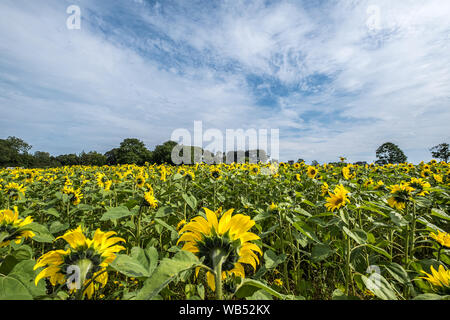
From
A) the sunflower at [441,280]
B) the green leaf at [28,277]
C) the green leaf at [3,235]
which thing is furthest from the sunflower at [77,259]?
the sunflower at [441,280]

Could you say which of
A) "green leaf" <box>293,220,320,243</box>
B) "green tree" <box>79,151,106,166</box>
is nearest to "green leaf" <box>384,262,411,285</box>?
"green leaf" <box>293,220,320,243</box>

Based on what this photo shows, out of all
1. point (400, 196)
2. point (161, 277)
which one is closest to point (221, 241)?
point (161, 277)

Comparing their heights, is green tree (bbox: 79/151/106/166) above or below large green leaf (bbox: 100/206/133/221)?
above

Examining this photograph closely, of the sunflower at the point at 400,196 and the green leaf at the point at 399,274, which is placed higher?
the sunflower at the point at 400,196

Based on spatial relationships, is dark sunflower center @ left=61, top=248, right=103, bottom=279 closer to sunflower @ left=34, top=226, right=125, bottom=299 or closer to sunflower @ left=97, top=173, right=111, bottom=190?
sunflower @ left=34, top=226, right=125, bottom=299

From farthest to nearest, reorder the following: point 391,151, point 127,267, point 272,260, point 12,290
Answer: point 391,151, point 272,260, point 12,290, point 127,267

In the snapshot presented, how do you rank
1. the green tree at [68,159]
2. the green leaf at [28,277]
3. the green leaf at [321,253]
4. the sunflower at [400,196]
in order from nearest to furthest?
the green leaf at [28,277], the green leaf at [321,253], the sunflower at [400,196], the green tree at [68,159]

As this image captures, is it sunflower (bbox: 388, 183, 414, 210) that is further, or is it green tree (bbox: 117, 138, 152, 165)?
green tree (bbox: 117, 138, 152, 165)

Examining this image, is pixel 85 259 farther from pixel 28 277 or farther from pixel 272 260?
pixel 272 260

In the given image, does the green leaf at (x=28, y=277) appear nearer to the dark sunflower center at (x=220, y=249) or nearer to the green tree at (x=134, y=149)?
the dark sunflower center at (x=220, y=249)

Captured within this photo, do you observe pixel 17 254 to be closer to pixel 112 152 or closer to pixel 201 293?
pixel 201 293

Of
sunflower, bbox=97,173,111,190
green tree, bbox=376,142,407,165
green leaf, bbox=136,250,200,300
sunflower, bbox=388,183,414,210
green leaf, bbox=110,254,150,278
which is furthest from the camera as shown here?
green tree, bbox=376,142,407,165
